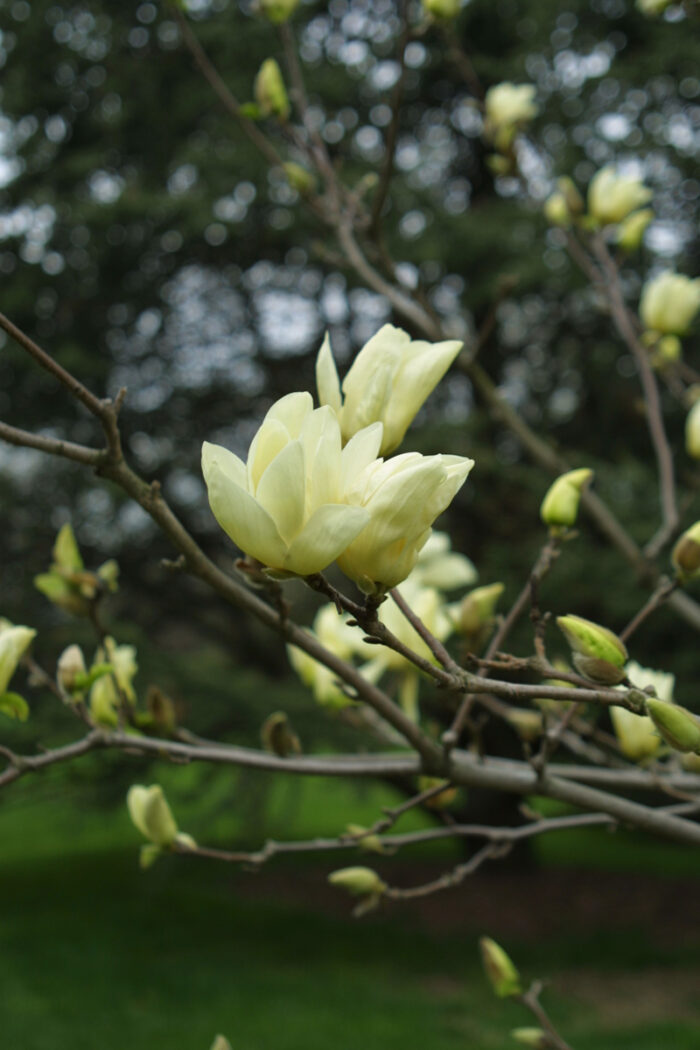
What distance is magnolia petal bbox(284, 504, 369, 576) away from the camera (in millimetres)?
532

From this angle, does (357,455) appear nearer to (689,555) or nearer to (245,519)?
(245,519)

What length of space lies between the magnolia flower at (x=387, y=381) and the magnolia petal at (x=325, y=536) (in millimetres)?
163

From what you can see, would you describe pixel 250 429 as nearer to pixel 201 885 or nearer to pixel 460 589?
pixel 460 589

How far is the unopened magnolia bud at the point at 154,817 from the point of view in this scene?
0.98m

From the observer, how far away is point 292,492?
543 millimetres

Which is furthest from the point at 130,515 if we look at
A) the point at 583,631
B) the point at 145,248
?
the point at 583,631

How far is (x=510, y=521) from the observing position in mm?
5293

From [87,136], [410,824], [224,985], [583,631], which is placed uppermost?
[87,136]

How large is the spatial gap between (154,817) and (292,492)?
573mm

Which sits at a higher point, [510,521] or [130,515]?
[130,515]

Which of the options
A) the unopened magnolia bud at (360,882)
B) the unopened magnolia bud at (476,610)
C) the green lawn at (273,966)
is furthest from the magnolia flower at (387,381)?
the green lawn at (273,966)

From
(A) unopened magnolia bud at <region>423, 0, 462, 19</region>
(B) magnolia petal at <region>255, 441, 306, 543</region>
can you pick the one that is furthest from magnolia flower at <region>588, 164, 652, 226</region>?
(B) magnolia petal at <region>255, 441, 306, 543</region>

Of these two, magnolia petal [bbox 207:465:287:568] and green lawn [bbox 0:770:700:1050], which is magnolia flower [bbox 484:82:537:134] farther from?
green lawn [bbox 0:770:700:1050]

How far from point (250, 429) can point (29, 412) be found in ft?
4.75
